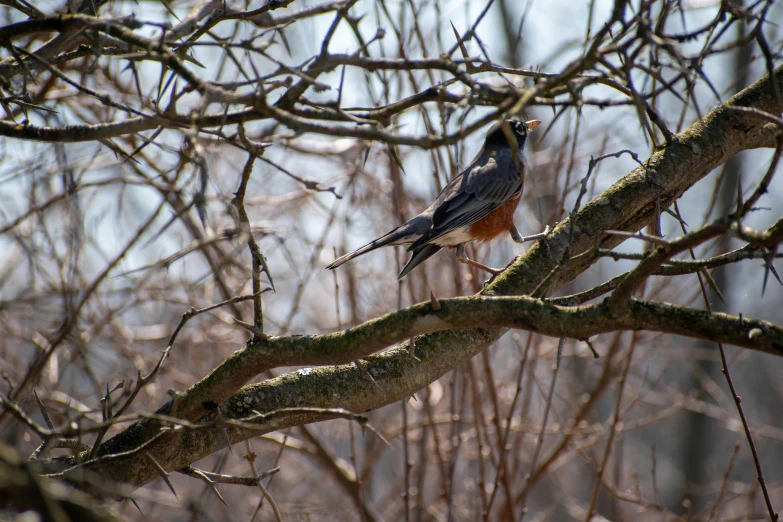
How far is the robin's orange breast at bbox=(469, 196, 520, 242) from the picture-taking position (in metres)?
4.56

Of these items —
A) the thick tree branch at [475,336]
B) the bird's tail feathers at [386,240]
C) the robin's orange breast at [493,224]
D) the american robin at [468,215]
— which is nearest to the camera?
the thick tree branch at [475,336]

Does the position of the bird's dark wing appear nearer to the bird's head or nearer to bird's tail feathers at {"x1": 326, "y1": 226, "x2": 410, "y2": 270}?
bird's tail feathers at {"x1": 326, "y1": 226, "x2": 410, "y2": 270}

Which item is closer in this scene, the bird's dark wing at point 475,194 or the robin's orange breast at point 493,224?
the bird's dark wing at point 475,194

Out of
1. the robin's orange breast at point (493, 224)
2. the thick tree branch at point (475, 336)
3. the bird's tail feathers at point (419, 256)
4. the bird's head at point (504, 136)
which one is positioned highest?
the bird's head at point (504, 136)

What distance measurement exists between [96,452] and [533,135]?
6.18 metres

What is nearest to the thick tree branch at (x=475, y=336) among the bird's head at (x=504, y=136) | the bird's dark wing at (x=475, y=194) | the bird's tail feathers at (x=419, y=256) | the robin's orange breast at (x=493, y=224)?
the bird's tail feathers at (x=419, y=256)

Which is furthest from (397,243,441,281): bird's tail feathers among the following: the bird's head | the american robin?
the bird's head

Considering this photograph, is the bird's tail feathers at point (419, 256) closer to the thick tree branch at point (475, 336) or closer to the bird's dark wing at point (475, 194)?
the bird's dark wing at point (475, 194)

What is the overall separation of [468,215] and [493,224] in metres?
0.23

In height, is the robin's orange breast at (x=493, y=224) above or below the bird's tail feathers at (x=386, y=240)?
above

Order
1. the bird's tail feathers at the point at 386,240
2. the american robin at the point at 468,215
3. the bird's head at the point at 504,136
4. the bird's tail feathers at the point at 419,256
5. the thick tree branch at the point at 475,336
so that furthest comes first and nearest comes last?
the bird's head at the point at 504,136, the american robin at the point at 468,215, the bird's tail feathers at the point at 419,256, the bird's tail feathers at the point at 386,240, the thick tree branch at the point at 475,336

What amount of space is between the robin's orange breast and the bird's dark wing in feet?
0.11

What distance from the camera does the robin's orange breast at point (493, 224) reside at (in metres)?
4.56

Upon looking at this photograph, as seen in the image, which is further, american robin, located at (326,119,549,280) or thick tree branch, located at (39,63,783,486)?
american robin, located at (326,119,549,280)
